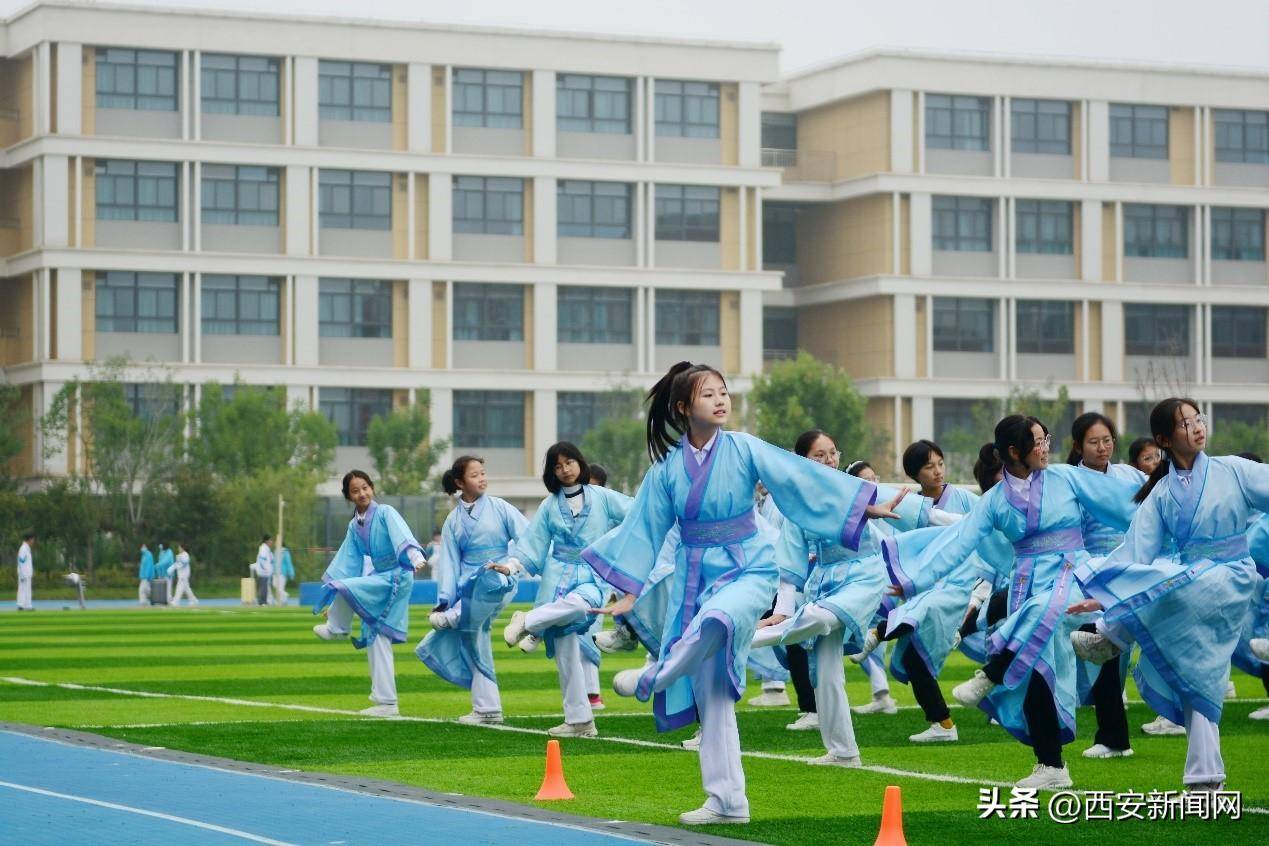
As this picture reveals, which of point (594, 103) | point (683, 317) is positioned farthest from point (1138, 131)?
point (594, 103)

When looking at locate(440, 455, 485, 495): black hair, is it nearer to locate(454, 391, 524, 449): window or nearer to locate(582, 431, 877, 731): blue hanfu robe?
locate(582, 431, 877, 731): blue hanfu robe

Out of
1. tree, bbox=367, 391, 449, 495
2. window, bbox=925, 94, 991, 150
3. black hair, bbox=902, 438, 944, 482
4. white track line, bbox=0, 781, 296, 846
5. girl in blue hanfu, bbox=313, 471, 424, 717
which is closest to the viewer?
white track line, bbox=0, 781, 296, 846

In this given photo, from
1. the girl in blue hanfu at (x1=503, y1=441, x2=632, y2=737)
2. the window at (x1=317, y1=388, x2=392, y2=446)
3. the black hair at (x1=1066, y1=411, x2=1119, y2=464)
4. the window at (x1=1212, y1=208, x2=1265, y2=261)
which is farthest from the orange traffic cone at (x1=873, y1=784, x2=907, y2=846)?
the window at (x1=1212, y1=208, x2=1265, y2=261)

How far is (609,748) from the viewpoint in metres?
16.4

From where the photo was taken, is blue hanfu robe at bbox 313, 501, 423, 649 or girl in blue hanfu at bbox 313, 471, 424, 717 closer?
girl in blue hanfu at bbox 313, 471, 424, 717

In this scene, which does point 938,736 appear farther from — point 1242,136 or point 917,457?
point 1242,136

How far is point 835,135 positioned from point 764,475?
233 ft

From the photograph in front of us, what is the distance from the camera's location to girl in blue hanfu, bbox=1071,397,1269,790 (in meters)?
12.8

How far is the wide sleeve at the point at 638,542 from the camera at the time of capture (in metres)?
12.6

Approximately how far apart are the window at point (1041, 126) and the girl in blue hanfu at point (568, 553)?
6497cm

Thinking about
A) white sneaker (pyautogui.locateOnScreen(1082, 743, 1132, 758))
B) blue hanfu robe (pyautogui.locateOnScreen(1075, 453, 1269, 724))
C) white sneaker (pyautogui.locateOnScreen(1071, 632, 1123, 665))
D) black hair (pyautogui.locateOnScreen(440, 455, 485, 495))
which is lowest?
white sneaker (pyautogui.locateOnScreen(1082, 743, 1132, 758))

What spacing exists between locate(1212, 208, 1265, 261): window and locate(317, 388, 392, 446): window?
31544mm

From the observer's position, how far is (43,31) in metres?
70.9

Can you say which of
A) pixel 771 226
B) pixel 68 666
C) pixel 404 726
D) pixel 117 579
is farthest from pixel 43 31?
pixel 404 726
